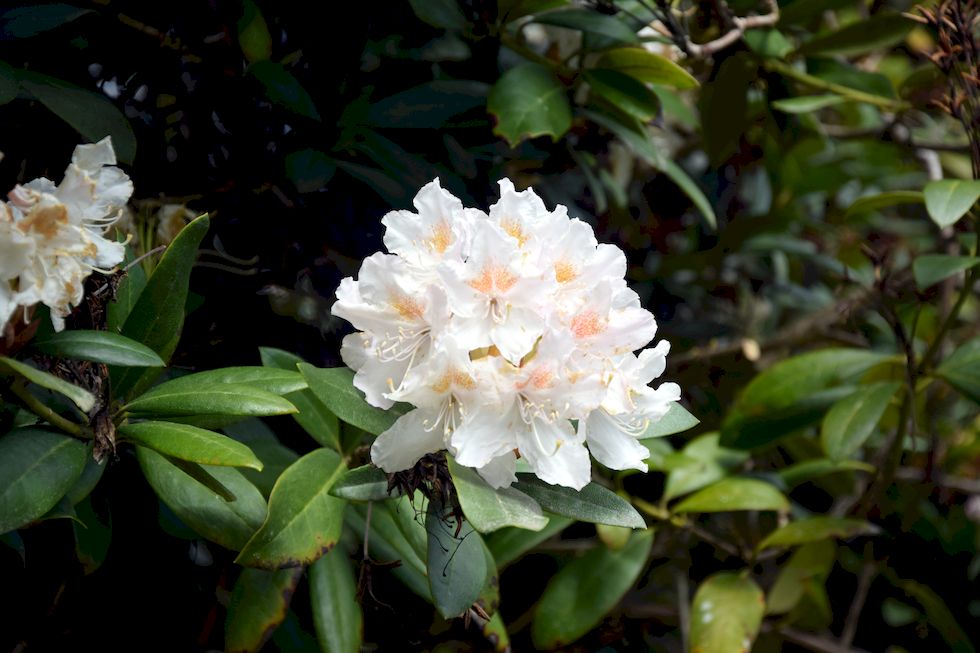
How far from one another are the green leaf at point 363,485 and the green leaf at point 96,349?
0.68 feet

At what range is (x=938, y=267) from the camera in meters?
1.31

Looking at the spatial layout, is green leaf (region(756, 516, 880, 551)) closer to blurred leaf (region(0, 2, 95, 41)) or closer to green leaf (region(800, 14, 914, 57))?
green leaf (region(800, 14, 914, 57))

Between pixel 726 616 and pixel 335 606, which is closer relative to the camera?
pixel 335 606

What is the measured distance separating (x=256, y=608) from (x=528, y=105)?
74cm

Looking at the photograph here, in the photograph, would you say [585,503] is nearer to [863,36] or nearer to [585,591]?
[585,591]

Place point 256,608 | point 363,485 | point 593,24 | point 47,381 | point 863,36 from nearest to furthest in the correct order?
point 47,381 < point 363,485 < point 256,608 < point 593,24 < point 863,36

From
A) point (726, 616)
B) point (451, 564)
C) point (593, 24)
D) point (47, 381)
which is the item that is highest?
point (593, 24)

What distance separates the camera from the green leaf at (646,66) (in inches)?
50.6

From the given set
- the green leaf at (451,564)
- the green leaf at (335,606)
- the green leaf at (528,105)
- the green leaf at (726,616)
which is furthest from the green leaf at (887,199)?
the green leaf at (335,606)

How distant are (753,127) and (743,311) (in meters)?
0.42

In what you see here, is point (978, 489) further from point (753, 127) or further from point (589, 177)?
point (589, 177)

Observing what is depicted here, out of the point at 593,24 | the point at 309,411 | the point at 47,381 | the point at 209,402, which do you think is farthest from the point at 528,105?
the point at 47,381

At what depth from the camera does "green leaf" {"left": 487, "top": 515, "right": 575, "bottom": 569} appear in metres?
1.24

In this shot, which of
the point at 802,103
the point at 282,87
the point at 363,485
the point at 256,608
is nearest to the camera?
the point at 363,485
